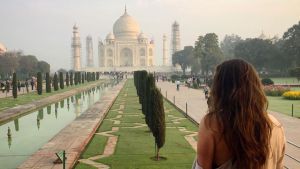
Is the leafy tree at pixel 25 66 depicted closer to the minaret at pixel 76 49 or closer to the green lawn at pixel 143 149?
the minaret at pixel 76 49

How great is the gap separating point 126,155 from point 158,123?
0.71 meters

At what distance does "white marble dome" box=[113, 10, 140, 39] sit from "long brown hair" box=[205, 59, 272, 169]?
72.8 metres

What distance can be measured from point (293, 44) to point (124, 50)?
1736 inches

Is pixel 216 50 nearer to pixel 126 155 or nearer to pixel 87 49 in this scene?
pixel 126 155

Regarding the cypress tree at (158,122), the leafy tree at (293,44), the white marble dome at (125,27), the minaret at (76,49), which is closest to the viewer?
the cypress tree at (158,122)

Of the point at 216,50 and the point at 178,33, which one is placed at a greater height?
the point at 178,33

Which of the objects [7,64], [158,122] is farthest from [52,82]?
[158,122]

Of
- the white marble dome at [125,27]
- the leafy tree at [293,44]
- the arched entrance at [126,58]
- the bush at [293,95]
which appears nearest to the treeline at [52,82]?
the bush at [293,95]

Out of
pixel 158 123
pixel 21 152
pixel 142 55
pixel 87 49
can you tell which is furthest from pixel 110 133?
pixel 87 49

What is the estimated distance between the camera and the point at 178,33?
3068 inches

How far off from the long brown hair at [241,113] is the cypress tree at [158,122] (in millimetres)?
4422

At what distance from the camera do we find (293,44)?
121ft

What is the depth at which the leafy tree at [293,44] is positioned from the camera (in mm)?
36156

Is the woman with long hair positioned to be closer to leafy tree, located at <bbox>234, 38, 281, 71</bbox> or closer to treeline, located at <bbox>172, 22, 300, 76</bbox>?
treeline, located at <bbox>172, 22, 300, 76</bbox>
